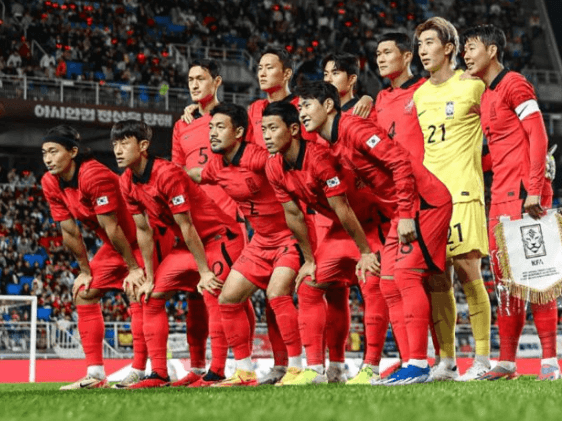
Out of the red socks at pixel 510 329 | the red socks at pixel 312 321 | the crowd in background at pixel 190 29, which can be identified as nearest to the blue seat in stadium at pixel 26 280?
the crowd in background at pixel 190 29

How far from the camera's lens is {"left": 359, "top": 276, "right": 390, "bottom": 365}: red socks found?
5.86m

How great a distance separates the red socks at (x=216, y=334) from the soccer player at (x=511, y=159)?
192 cm

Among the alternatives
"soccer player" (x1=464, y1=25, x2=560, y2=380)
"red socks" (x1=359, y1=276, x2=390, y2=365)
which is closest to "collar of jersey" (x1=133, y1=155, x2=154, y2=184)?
"red socks" (x1=359, y1=276, x2=390, y2=365)

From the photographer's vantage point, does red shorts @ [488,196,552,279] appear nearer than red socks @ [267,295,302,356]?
Yes

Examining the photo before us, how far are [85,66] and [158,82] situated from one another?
1.83 meters

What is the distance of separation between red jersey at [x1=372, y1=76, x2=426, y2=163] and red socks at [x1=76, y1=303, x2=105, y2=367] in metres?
2.71

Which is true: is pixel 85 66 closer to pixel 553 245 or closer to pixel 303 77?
pixel 303 77

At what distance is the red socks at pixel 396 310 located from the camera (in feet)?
17.6

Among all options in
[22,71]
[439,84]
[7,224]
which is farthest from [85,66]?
[439,84]

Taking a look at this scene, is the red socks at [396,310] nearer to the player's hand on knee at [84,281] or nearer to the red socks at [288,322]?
the red socks at [288,322]

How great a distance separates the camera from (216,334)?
662cm

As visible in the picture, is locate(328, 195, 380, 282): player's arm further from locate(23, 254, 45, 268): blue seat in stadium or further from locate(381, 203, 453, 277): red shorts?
locate(23, 254, 45, 268): blue seat in stadium

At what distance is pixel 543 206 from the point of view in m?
5.62

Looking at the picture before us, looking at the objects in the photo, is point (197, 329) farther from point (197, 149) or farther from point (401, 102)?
point (401, 102)
